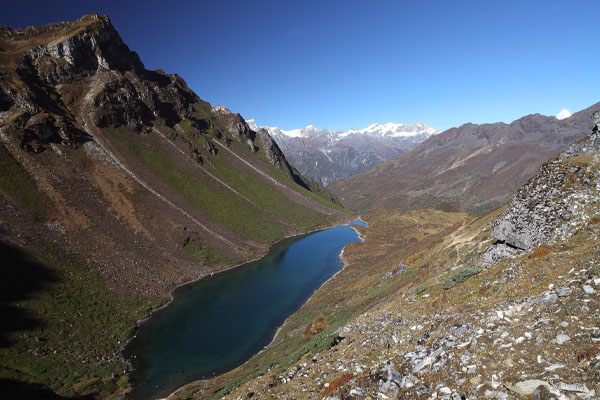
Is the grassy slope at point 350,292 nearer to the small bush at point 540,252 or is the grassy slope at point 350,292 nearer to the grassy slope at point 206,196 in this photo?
the small bush at point 540,252

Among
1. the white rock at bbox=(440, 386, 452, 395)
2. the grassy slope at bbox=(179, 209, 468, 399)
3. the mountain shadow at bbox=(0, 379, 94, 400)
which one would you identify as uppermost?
the white rock at bbox=(440, 386, 452, 395)

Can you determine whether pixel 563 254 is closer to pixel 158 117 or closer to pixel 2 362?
pixel 2 362

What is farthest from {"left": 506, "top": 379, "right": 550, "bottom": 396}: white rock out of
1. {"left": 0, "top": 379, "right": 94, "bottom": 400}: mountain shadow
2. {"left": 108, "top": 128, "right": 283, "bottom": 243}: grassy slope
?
{"left": 108, "top": 128, "right": 283, "bottom": 243}: grassy slope

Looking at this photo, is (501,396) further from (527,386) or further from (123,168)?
(123,168)

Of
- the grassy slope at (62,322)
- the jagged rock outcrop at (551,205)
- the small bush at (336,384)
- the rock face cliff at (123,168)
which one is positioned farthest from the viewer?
the rock face cliff at (123,168)

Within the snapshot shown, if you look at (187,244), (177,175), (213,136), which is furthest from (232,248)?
(213,136)

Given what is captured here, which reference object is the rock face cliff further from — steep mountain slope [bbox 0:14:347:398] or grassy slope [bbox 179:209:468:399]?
grassy slope [bbox 179:209:468:399]

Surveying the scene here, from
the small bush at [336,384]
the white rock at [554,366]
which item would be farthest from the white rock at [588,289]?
the small bush at [336,384]

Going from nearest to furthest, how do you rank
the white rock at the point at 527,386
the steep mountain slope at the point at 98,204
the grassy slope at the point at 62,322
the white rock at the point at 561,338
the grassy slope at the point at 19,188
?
1. the white rock at the point at 527,386
2. the white rock at the point at 561,338
3. the grassy slope at the point at 62,322
4. the steep mountain slope at the point at 98,204
5. the grassy slope at the point at 19,188
